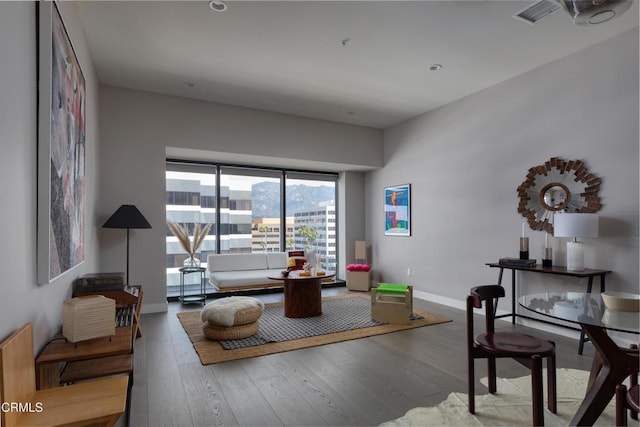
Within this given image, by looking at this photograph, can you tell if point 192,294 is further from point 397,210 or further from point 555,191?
point 555,191

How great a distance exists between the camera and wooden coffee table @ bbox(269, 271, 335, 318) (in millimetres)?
4613

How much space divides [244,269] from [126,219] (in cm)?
234

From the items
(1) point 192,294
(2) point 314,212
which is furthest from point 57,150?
(2) point 314,212

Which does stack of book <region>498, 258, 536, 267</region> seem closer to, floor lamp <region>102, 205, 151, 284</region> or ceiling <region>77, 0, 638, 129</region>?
ceiling <region>77, 0, 638, 129</region>

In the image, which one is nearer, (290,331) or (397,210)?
(290,331)

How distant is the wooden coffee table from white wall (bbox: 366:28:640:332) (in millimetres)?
2058

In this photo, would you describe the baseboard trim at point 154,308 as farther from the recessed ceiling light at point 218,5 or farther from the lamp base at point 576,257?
the lamp base at point 576,257

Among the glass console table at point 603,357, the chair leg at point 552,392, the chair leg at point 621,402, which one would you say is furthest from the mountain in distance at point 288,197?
the chair leg at point 621,402

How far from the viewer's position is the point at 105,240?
15.4ft

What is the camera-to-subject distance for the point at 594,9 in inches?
84.0

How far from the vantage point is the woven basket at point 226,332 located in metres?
3.65

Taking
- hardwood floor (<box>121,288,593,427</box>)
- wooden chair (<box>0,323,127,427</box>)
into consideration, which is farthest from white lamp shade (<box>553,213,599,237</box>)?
wooden chair (<box>0,323,127,427</box>)

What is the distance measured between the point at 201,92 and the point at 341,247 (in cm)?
395

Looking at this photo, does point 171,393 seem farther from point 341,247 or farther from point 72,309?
point 341,247
